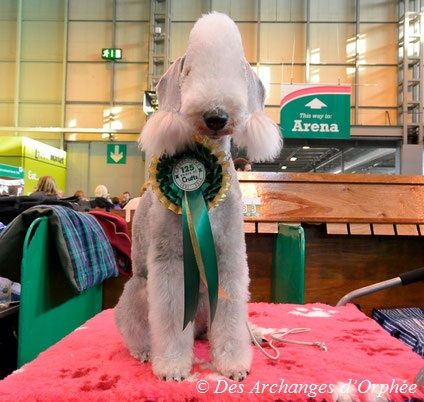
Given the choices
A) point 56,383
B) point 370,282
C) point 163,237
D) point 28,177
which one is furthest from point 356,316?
point 28,177

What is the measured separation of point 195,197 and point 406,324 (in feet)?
3.89

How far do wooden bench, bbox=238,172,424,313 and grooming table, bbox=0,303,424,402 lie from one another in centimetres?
78

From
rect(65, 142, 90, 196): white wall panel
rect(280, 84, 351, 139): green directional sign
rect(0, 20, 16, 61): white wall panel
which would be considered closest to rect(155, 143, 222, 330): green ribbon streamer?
rect(280, 84, 351, 139): green directional sign

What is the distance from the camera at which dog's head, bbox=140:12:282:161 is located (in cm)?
79

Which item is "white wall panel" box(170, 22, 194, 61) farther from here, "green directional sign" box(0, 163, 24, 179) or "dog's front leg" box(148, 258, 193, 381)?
"dog's front leg" box(148, 258, 193, 381)

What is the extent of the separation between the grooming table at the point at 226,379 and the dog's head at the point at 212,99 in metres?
0.42

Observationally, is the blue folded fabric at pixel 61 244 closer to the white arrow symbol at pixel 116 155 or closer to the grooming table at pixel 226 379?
the grooming table at pixel 226 379

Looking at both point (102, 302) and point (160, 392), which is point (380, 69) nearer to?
point (102, 302)

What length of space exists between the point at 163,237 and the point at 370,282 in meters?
1.37

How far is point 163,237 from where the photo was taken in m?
0.88

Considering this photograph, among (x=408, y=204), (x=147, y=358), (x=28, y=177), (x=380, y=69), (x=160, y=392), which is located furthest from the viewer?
(x=380, y=69)

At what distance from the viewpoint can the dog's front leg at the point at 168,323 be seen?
33.2 inches

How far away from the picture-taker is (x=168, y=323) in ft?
2.82

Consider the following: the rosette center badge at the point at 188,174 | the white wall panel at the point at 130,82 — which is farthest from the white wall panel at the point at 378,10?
the rosette center badge at the point at 188,174
